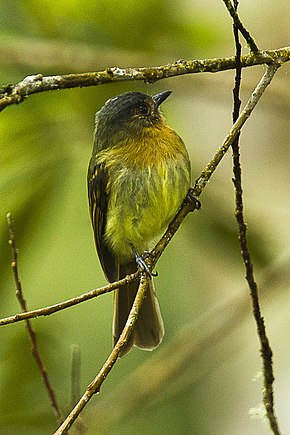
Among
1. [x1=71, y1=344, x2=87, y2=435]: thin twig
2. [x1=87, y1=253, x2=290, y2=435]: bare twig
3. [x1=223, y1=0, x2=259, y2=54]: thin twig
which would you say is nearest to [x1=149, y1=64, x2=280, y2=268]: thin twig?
[x1=223, y1=0, x2=259, y2=54]: thin twig

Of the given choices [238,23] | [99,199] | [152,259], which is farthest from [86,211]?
[238,23]

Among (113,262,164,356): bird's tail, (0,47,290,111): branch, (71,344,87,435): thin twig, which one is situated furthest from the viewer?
(113,262,164,356): bird's tail

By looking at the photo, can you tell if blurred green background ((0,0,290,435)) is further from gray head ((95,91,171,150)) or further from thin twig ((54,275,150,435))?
thin twig ((54,275,150,435))

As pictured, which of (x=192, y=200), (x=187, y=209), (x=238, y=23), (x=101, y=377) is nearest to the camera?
(x=101, y=377)

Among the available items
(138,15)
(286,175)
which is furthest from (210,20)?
(286,175)

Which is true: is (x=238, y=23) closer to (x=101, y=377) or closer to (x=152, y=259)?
(x=152, y=259)

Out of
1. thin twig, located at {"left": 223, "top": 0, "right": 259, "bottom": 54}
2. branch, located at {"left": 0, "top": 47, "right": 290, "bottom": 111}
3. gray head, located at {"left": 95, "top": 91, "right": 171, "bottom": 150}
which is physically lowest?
branch, located at {"left": 0, "top": 47, "right": 290, "bottom": 111}

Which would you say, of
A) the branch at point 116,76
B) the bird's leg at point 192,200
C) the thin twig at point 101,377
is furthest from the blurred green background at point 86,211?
the branch at point 116,76

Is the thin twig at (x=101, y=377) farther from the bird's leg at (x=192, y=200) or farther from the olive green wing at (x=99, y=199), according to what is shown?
the olive green wing at (x=99, y=199)
